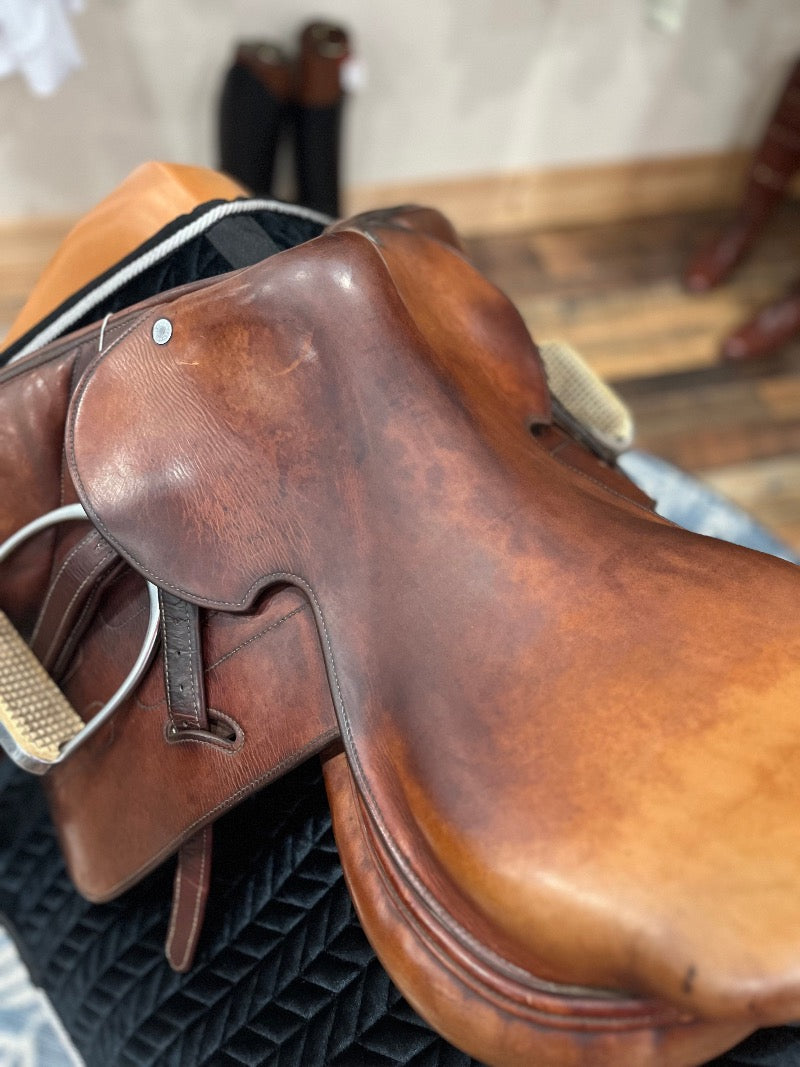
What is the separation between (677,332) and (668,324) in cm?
2

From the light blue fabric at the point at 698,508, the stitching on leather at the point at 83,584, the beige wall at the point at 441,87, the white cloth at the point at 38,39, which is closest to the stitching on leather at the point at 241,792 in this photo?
the stitching on leather at the point at 83,584

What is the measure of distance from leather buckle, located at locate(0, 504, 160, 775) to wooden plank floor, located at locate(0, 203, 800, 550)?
3.68ft

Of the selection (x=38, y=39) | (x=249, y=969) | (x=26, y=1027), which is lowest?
(x=26, y=1027)

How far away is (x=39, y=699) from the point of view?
473 millimetres

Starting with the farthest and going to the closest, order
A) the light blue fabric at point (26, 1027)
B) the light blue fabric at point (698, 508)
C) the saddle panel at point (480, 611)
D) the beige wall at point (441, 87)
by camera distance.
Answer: the beige wall at point (441, 87)
the light blue fabric at point (698, 508)
the light blue fabric at point (26, 1027)
the saddle panel at point (480, 611)

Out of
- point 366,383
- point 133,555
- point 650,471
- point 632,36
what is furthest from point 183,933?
point 632,36

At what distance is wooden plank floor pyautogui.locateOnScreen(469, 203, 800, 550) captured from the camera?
4.65 ft

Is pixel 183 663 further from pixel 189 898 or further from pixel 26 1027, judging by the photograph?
pixel 26 1027

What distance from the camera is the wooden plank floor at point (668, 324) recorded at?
55.9 inches

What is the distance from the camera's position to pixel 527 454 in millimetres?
398

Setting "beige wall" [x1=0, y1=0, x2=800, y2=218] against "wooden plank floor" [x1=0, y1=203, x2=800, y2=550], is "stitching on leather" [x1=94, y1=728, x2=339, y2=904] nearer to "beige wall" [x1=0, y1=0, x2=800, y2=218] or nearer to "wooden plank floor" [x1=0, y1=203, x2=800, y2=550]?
"wooden plank floor" [x1=0, y1=203, x2=800, y2=550]

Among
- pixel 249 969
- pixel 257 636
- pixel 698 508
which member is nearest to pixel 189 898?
pixel 249 969

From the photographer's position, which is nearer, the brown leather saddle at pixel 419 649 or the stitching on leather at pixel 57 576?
the brown leather saddle at pixel 419 649

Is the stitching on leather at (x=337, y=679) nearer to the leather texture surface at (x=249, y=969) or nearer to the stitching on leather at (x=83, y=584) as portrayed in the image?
the stitching on leather at (x=83, y=584)
